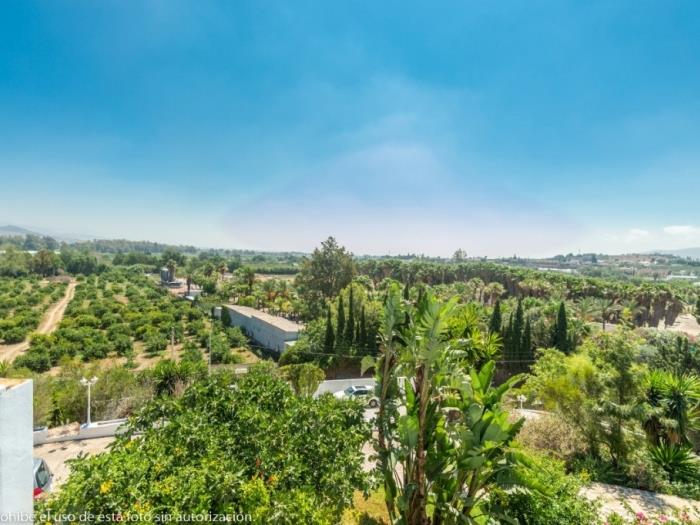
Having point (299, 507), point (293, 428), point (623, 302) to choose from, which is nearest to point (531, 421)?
point (293, 428)

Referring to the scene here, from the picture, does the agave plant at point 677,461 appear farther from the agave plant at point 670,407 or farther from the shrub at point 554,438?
the shrub at point 554,438

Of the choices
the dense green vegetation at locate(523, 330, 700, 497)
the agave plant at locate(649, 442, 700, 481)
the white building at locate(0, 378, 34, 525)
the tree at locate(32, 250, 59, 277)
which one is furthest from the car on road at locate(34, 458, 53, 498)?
the tree at locate(32, 250, 59, 277)

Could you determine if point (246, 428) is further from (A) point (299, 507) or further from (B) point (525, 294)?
(B) point (525, 294)

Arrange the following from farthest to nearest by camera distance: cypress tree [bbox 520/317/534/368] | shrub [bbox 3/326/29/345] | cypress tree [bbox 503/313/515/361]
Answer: shrub [bbox 3/326/29/345]
cypress tree [bbox 520/317/534/368]
cypress tree [bbox 503/313/515/361]

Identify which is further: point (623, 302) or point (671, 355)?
point (623, 302)

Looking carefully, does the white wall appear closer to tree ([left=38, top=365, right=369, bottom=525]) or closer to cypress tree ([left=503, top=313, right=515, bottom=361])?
cypress tree ([left=503, top=313, right=515, bottom=361])

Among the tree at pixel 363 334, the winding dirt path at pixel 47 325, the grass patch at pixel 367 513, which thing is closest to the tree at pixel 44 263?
the winding dirt path at pixel 47 325
